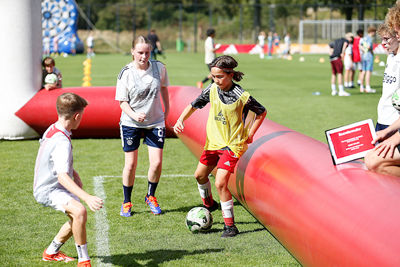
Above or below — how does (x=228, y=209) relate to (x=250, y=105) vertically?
below

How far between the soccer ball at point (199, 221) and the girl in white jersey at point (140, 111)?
77 cm

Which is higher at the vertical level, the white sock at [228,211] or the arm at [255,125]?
the arm at [255,125]

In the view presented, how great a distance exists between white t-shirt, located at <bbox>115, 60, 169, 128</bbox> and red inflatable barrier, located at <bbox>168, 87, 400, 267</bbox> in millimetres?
1165

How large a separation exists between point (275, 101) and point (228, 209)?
11481 millimetres

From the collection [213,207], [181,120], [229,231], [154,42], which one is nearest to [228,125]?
[181,120]

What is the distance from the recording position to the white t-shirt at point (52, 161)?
4.60 m

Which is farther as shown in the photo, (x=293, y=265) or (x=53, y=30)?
(x=53, y=30)

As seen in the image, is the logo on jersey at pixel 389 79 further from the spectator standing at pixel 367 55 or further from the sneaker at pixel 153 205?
the spectator standing at pixel 367 55

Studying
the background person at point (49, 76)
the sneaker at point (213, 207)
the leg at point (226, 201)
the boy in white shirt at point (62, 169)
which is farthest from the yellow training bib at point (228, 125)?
the background person at point (49, 76)

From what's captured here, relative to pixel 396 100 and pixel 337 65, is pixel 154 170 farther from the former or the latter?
pixel 337 65

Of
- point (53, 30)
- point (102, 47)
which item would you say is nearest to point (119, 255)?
point (53, 30)

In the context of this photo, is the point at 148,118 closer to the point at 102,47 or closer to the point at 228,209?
the point at 228,209

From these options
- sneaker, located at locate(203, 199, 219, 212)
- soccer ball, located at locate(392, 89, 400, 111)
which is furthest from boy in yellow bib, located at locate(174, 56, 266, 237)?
soccer ball, located at locate(392, 89, 400, 111)

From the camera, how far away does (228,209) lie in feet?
19.4
